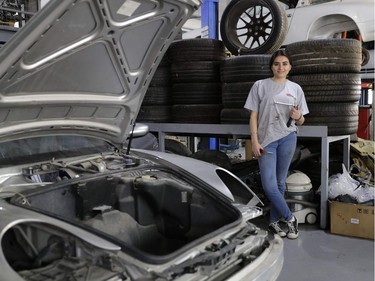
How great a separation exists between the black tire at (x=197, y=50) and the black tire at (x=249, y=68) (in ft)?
1.14

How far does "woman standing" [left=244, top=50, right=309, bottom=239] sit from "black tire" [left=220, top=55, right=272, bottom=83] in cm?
69

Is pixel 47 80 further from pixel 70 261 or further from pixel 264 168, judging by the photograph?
pixel 264 168

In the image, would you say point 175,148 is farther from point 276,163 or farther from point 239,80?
point 276,163

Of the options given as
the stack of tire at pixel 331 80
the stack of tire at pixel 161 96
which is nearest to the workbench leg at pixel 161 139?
the stack of tire at pixel 161 96

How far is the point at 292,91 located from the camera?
122 inches

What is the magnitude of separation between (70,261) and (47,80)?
0.78 meters

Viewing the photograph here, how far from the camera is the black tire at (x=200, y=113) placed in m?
4.26

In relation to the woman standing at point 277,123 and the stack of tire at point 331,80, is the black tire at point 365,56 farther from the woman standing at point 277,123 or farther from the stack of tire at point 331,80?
the woman standing at point 277,123

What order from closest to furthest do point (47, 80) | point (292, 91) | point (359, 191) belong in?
1. point (47, 80)
2. point (292, 91)
3. point (359, 191)

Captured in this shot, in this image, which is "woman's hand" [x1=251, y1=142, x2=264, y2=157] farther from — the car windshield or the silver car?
the car windshield

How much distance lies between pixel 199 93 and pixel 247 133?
82cm

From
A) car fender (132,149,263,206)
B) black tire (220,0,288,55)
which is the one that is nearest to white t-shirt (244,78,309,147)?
car fender (132,149,263,206)

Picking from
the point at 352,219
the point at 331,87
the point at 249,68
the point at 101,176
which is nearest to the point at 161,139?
the point at 249,68

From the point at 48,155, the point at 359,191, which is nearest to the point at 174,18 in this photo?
the point at 48,155
